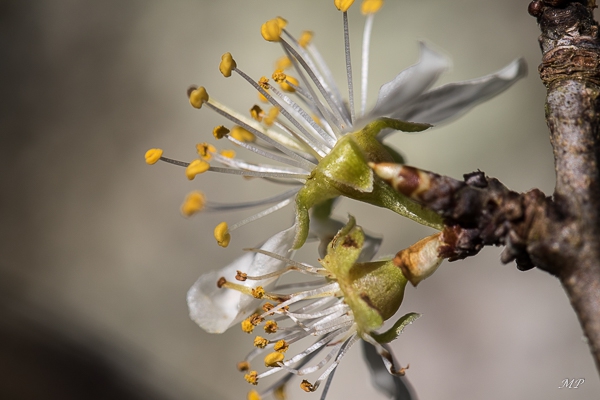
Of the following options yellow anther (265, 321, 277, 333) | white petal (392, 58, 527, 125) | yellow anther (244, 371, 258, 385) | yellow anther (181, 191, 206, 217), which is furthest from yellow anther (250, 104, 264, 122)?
yellow anther (244, 371, 258, 385)

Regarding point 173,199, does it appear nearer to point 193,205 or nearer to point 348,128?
point 193,205

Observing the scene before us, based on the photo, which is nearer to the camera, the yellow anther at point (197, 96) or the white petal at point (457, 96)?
the white petal at point (457, 96)

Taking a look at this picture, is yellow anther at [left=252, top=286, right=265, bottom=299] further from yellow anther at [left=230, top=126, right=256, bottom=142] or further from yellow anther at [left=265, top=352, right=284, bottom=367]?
yellow anther at [left=230, top=126, right=256, bottom=142]

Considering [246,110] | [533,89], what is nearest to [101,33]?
[246,110]

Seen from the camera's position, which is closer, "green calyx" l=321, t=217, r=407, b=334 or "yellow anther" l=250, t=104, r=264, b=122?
"green calyx" l=321, t=217, r=407, b=334

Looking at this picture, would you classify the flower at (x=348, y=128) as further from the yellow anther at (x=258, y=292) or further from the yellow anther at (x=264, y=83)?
the yellow anther at (x=258, y=292)

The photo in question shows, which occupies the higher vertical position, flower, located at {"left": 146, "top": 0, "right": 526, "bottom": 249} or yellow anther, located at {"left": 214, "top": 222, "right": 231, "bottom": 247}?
flower, located at {"left": 146, "top": 0, "right": 526, "bottom": 249}

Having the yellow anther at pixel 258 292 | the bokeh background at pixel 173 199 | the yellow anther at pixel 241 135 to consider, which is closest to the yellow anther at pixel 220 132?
the yellow anther at pixel 241 135
